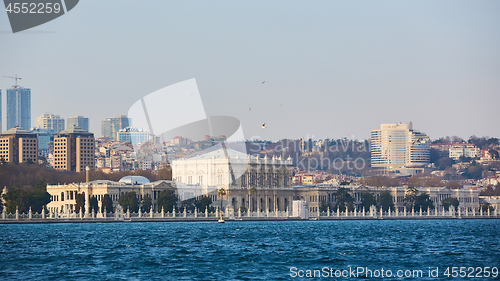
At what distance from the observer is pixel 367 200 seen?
427 feet

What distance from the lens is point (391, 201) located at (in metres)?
133

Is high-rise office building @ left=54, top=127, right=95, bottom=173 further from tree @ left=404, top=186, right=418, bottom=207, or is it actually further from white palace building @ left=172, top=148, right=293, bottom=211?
tree @ left=404, top=186, right=418, bottom=207

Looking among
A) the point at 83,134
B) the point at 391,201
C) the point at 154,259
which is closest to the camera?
the point at 154,259

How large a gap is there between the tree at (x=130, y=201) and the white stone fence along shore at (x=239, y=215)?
Answer: 185 cm

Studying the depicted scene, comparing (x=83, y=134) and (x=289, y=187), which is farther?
(x=83, y=134)

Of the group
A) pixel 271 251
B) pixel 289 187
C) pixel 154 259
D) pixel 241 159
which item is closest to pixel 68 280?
pixel 154 259

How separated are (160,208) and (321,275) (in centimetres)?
6534

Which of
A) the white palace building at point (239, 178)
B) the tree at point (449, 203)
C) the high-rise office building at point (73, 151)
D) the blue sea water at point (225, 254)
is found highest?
the high-rise office building at point (73, 151)

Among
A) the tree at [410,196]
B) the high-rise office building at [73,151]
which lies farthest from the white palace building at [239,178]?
the high-rise office building at [73,151]

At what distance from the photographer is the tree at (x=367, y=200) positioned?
427ft

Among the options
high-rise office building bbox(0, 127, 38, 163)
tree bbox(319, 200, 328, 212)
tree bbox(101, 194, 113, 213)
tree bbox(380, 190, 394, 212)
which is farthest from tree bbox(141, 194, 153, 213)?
high-rise office building bbox(0, 127, 38, 163)

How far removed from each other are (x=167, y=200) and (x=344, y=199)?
30539 mm

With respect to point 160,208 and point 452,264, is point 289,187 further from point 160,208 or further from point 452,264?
point 452,264

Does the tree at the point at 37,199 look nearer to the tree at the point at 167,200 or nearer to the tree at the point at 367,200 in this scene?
the tree at the point at 167,200
